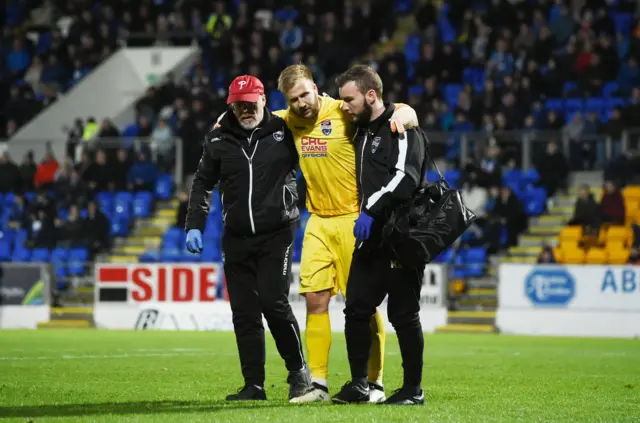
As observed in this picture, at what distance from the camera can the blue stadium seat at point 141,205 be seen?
2781cm

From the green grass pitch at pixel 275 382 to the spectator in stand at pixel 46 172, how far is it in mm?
10261

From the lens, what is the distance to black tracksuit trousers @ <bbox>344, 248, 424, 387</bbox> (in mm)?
8672

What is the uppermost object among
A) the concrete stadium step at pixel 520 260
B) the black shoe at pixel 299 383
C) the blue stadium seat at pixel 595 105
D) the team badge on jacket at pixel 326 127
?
the blue stadium seat at pixel 595 105

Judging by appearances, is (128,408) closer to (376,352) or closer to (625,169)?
(376,352)

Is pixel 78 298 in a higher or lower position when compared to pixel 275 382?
lower

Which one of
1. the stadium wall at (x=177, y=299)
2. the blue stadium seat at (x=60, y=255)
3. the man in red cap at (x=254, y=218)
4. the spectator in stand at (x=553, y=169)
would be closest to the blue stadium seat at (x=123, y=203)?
the blue stadium seat at (x=60, y=255)

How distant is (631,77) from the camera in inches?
1020

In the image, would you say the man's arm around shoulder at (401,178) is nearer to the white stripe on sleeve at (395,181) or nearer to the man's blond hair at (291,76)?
the white stripe on sleeve at (395,181)

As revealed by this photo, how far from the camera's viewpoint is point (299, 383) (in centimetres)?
922

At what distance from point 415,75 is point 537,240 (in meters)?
5.70

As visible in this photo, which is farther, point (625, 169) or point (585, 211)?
point (625, 169)

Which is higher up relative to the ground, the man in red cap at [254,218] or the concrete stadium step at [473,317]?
the man in red cap at [254,218]

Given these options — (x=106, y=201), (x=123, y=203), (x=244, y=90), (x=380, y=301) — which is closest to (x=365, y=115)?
(x=244, y=90)

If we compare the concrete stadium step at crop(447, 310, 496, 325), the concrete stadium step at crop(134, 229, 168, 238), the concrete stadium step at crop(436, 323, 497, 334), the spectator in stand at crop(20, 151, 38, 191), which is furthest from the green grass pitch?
the spectator in stand at crop(20, 151, 38, 191)
